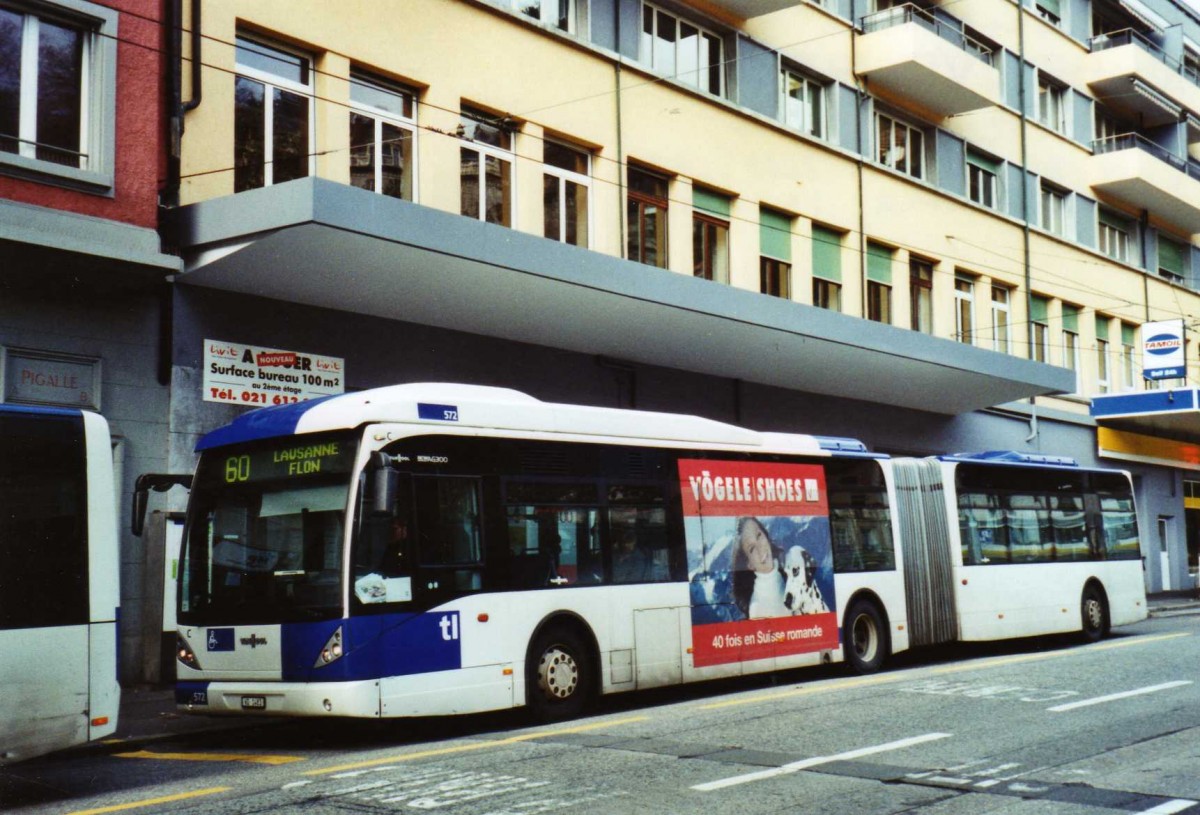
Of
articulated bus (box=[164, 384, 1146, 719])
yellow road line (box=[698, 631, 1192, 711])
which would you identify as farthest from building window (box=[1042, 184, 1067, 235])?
articulated bus (box=[164, 384, 1146, 719])

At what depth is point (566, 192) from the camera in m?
21.2

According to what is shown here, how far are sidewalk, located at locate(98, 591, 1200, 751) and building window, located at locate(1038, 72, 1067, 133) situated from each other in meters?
28.5

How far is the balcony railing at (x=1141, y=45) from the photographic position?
37.8 metres

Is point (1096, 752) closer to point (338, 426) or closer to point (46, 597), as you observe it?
point (338, 426)

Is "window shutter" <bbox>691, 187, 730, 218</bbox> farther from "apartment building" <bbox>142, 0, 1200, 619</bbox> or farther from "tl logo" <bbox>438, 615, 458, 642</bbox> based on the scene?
"tl logo" <bbox>438, 615, 458, 642</bbox>

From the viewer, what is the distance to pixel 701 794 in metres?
8.15

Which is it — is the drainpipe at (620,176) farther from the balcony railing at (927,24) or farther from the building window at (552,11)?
the balcony railing at (927,24)

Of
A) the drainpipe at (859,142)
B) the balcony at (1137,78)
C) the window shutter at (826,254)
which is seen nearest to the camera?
the window shutter at (826,254)

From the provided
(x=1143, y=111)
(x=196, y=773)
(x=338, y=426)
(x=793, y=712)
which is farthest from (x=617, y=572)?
(x=1143, y=111)

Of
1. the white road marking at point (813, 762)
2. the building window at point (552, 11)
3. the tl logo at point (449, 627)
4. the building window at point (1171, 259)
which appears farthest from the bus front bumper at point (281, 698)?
the building window at point (1171, 259)

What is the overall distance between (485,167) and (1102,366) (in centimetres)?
2382

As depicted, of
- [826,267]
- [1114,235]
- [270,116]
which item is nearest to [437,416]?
[270,116]

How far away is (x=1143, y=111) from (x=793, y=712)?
33222 millimetres

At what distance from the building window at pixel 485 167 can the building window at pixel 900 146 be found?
11.5 m
